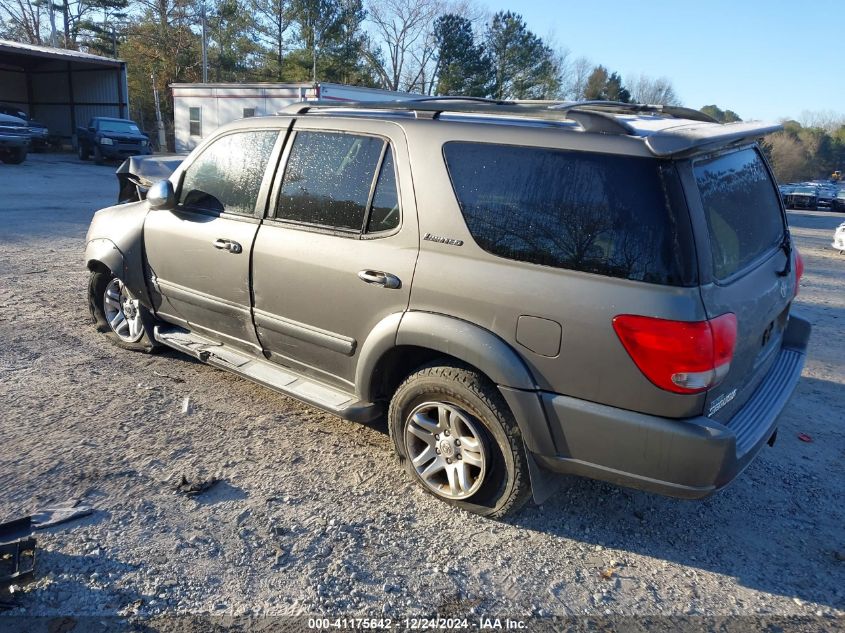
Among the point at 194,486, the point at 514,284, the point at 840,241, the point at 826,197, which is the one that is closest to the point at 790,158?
the point at 826,197

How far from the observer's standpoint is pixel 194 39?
4862 centimetres

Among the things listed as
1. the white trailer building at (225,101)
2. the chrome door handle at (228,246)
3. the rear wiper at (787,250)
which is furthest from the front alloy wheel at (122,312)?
the white trailer building at (225,101)

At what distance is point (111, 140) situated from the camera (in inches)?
1001

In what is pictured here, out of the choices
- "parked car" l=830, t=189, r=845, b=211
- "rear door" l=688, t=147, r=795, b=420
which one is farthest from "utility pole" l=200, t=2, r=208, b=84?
"rear door" l=688, t=147, r=795, b=420

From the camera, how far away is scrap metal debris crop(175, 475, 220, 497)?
334 cm

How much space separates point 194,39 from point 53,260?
152 feet

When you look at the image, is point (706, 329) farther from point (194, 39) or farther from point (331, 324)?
point (194, 39)

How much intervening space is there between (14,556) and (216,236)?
2119 mm

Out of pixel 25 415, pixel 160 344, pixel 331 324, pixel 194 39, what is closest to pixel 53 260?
pixel 160 344

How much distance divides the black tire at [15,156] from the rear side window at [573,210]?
75.7 feet

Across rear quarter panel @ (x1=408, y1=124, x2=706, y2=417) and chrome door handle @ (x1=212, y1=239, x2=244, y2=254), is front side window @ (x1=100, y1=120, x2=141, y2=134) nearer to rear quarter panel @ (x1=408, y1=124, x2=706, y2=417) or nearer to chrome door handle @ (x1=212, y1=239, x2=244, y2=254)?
chrome door handle @ (x1=212, y1=239, x2=244, y2=254)

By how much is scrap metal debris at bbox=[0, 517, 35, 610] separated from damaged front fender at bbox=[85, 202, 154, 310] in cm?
232

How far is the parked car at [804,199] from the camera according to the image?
33.8 metres

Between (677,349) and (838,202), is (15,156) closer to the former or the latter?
(677,349)
